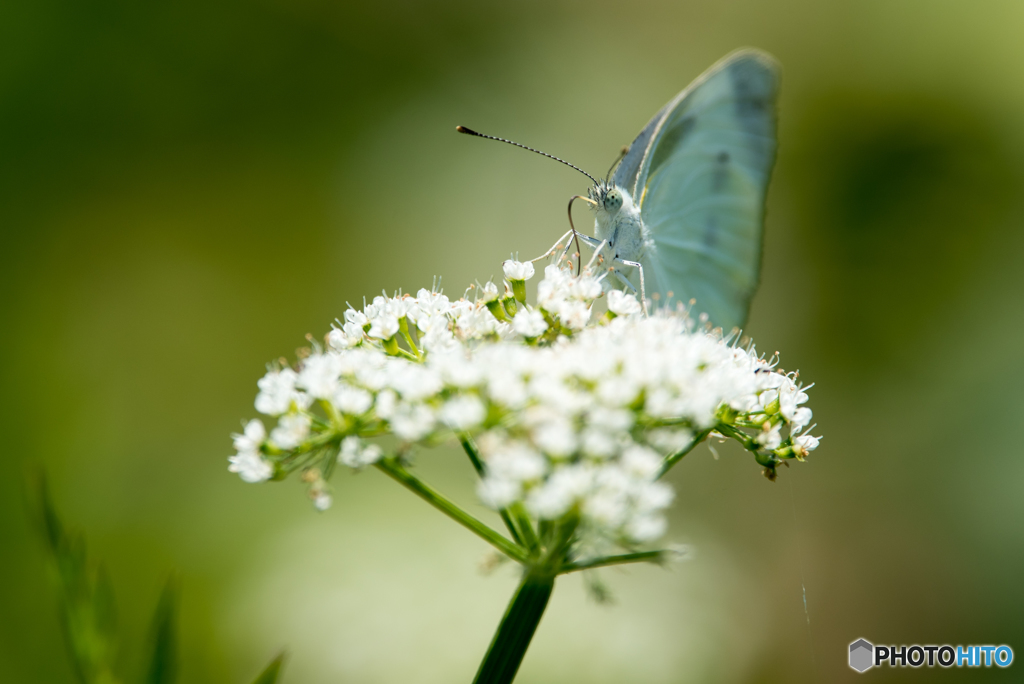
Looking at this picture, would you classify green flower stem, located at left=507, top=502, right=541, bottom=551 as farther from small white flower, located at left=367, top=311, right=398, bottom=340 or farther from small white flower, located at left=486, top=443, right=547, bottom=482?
small white flower, located at left=367, top=311, right=398, bottom=340

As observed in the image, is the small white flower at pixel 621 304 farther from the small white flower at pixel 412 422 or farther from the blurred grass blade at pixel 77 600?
the blurred grass blade at pixel 77 600

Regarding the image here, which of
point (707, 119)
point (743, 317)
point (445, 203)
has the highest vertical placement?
point (445, 203)

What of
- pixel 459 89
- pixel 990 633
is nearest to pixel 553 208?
pixel 459 89

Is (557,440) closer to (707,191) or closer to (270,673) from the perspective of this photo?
(270,673)

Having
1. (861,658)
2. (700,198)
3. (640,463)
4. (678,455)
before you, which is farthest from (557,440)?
(861,658)

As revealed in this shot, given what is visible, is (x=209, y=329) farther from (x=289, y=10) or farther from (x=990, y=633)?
(x=990, y=633)

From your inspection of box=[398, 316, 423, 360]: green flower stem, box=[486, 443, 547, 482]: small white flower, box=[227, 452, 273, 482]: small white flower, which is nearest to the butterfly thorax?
box=[398, 316, 423, 360]: green flower stem
